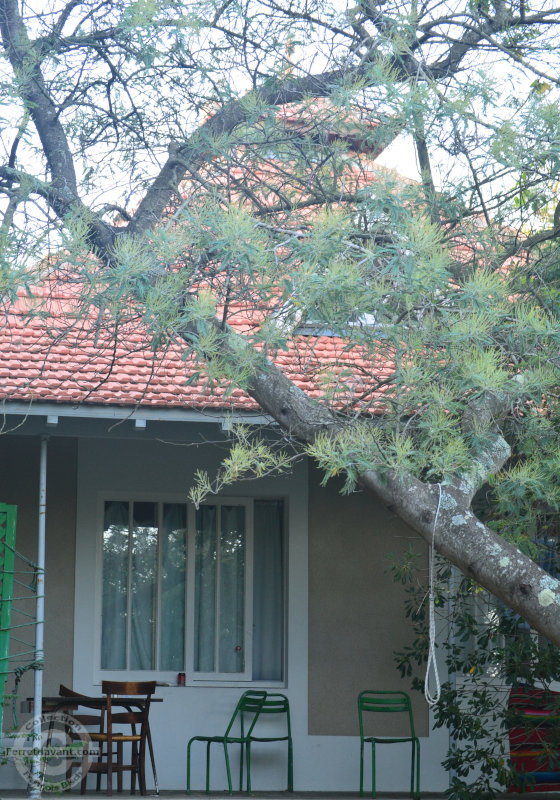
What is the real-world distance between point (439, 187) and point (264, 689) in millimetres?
4733

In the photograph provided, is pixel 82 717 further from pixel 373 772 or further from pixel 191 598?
pixel 373 772

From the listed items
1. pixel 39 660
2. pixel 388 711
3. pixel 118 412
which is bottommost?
pixel 388 711

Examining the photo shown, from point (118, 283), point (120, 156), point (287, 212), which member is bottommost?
point (118, 283)

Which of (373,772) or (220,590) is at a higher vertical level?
(220,590)

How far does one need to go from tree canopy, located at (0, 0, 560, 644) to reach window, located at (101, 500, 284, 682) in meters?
2.34

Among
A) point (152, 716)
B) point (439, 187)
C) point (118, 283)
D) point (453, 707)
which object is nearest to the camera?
point (118, 283)

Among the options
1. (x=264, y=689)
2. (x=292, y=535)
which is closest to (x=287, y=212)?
(x=292, y=535)

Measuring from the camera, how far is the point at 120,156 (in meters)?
7.74

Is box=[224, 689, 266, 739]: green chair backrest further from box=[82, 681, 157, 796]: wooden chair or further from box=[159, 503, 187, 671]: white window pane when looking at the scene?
box=[82, 681, 157, 796]: wooden chair

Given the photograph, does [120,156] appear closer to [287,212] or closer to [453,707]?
[287,212]

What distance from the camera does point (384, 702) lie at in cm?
950

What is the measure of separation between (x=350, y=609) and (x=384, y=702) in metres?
0.83

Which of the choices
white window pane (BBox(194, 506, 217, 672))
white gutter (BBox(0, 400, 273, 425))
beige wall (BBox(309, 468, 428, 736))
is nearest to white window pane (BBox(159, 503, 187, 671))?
white window pane (BBox(194, 506, 217, 672))

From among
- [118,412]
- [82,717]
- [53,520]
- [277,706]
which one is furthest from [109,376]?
[277,706]
